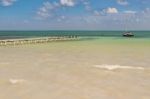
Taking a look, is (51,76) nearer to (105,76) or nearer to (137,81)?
(105,76)

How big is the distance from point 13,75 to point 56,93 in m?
4.61

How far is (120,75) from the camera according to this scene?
51.3 feet

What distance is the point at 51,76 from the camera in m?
15.2

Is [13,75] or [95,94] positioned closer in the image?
[95,94]

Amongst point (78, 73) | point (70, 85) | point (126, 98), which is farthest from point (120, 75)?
point (126, 98)

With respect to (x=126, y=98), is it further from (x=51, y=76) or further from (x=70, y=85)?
(x=51, y=76)

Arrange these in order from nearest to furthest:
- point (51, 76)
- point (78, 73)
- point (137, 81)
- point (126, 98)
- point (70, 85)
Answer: point (126, 98) < point (70, 85) < point (137, 81) < point (51, 76) < point (78, 73)

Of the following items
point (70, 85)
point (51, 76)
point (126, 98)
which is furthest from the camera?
point (51, 76)

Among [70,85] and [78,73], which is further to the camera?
[78,73]

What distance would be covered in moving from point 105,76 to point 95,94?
399 cm

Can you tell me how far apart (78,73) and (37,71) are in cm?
245

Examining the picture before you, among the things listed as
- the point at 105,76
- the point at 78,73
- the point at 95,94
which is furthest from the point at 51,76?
the point at 95,94

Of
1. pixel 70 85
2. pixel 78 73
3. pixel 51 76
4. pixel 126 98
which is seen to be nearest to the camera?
pixel 126 98

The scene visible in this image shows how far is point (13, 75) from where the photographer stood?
50.5ft
